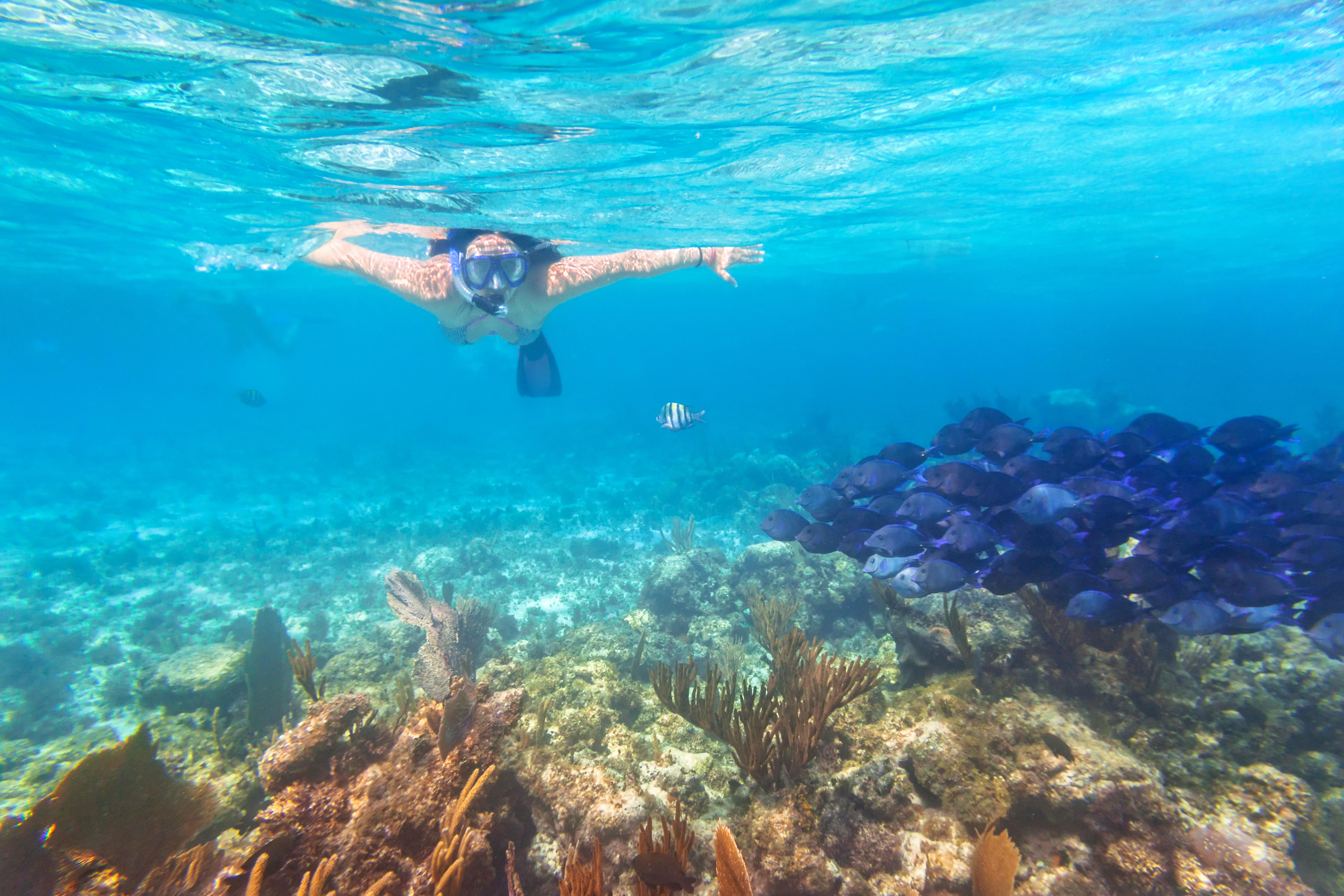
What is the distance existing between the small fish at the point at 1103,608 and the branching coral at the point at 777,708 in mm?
1429

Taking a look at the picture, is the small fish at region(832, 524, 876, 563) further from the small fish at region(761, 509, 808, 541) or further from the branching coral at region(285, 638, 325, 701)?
the branching coral at region(285, 638, 325, 701)

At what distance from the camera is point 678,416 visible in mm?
9047

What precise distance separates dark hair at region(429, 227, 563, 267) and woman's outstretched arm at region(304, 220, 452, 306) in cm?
47

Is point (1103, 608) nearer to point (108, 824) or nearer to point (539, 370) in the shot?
point (108, 824)

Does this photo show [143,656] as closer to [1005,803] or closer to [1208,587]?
[1005,803]

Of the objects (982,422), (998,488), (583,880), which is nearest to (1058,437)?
(982,422)

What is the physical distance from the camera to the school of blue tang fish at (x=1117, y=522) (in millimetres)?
3666

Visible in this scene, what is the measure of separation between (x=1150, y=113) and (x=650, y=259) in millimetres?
14687

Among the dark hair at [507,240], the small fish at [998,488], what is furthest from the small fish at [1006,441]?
the dark hair at [507,240]

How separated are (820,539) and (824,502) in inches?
16.8

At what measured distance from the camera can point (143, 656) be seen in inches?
436

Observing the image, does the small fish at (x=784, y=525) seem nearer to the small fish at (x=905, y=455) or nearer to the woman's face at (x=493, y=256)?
the small fish at (x=905, y=455)

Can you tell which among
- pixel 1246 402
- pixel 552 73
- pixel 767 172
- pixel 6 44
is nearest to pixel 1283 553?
pixel 552 73

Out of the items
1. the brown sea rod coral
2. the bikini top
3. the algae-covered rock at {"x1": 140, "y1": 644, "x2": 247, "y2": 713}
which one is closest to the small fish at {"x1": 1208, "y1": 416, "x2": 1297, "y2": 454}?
the brown sea rod coral
